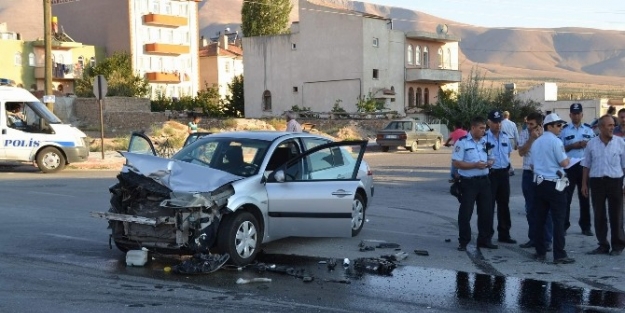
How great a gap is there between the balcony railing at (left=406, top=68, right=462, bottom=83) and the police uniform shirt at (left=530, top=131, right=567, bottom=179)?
46.1 m

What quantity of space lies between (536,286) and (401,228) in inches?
155

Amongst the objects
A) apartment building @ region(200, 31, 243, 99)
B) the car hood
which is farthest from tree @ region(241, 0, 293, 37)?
the car hood

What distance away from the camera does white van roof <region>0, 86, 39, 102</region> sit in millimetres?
20125

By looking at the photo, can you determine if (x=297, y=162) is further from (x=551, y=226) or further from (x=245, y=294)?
(x=551, y=226)

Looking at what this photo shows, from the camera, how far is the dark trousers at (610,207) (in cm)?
913

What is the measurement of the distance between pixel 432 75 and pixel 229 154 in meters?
47.7

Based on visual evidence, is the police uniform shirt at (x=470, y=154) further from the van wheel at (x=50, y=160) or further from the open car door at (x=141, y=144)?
the van wheel at (x=50, y=160)

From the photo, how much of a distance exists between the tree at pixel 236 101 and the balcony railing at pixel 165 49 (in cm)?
1258

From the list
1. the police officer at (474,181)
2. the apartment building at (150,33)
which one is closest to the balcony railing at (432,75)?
the apartment building at (150,33)

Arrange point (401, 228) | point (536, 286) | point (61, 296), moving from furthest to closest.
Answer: point (401, 228), point (536, 286), point (61, 296)

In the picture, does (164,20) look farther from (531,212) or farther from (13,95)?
(531,212)

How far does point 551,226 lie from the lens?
9.74m

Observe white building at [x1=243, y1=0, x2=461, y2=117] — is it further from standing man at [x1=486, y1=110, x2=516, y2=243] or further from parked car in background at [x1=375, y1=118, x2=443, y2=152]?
standing man at [x1=486, y1=110, x2=516, y2=243]

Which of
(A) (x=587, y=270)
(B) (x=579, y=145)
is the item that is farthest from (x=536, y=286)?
(B) (x=579, y=145)
